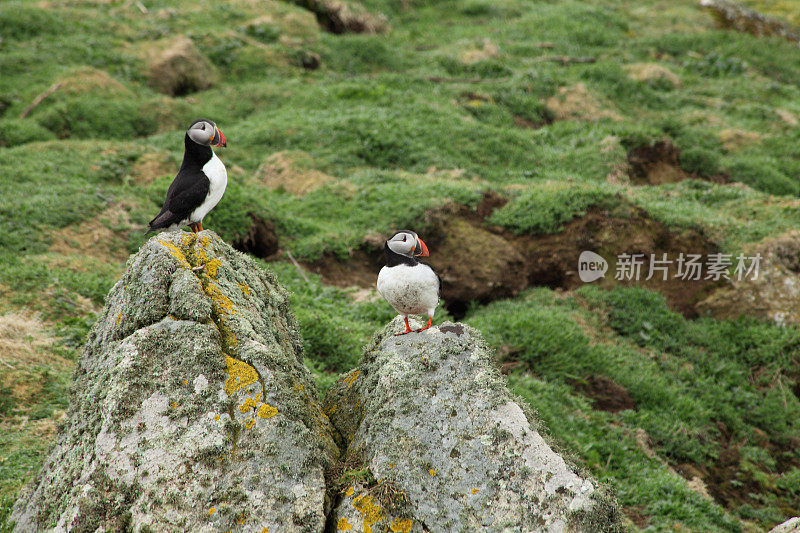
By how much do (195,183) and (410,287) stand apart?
2.01m

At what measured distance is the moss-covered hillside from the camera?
7.61 metres

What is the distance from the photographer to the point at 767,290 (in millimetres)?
9688

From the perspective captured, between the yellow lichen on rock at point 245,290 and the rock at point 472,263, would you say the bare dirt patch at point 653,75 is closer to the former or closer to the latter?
the rock at point 472,263

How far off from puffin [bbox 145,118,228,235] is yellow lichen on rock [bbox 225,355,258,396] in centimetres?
154

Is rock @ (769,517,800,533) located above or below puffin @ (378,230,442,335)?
below

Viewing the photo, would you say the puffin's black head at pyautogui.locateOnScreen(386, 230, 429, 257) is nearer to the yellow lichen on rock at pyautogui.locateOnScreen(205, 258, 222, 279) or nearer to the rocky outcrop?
the rocky outcrop

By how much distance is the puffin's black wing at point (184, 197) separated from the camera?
5.02m

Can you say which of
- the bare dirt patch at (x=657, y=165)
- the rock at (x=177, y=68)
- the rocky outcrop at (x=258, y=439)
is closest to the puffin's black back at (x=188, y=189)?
the rocky outcrop at (x=258, y=439)

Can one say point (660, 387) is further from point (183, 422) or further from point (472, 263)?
point (183, 422)

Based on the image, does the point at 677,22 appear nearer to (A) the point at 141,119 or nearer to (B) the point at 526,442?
(A) the point at 141,119

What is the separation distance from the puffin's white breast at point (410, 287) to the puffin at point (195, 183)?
1643 mm

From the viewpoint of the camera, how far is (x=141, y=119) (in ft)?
45.8

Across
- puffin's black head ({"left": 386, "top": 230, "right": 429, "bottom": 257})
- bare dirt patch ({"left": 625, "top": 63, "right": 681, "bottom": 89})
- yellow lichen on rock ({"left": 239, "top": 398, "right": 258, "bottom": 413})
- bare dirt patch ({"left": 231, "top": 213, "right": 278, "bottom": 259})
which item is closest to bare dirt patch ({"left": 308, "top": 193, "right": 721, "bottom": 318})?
bare dirt patch ({"left": 231, "top": 213, "right": 278, "bottom": 259})

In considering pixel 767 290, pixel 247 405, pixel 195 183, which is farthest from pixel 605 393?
pixel 195 183
